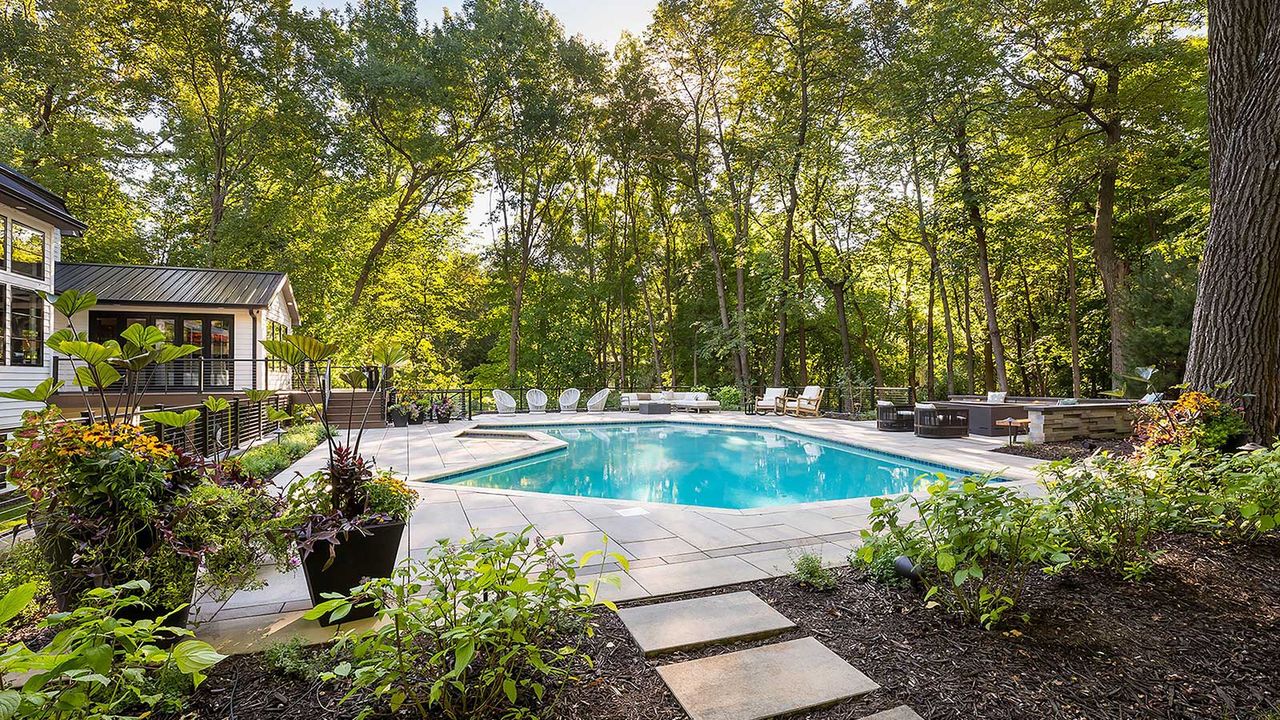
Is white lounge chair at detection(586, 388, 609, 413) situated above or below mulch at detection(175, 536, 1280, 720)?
above

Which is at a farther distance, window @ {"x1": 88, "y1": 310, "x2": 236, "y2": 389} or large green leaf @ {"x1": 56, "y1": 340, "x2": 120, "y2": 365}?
window @ {"x1": 88, "y1": 310, "x2": 236, "y2": 389}

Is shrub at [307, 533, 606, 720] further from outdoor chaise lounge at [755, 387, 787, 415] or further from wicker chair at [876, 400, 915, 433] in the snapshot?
outdoor chaise lounge at [755, 387, 787, 415]

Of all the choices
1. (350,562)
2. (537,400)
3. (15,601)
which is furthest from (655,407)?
(15,601)

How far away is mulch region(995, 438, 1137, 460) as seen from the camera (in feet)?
22.8

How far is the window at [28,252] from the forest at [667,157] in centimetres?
458

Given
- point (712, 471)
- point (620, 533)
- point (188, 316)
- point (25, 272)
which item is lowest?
point (712, 471)

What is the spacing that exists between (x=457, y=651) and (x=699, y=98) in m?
17.2

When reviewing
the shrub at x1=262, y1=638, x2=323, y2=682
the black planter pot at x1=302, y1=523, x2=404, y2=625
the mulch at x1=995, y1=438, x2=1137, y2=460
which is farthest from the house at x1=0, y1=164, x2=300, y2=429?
the mulch at x1=995, y1=438, x2=1137, y2=460

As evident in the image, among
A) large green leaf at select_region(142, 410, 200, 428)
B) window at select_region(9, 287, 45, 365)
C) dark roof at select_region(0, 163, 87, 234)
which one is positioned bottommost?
large green leaf at select_region(142, 410, 200, 428)

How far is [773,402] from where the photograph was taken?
14.4 m

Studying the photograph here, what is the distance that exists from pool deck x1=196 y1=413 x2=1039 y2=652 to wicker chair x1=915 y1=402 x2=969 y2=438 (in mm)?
1488

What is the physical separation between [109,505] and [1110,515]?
4466mm

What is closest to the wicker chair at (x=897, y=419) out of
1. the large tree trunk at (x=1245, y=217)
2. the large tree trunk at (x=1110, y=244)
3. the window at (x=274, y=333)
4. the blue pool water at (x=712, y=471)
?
the blue pool water at (x=712, y=471)

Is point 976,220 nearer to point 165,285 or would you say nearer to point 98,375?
point 98,375
